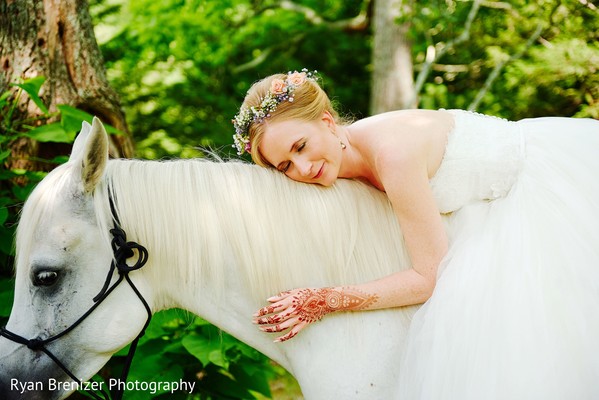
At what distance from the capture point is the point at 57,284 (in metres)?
2.10

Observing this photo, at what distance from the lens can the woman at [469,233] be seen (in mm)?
1878

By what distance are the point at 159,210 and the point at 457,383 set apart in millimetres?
1243

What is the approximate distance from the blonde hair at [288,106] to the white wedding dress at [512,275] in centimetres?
57

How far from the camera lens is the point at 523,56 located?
8.00 m

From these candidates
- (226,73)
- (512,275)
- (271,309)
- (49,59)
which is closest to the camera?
(512,275)

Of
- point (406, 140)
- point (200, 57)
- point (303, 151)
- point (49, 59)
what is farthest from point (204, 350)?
point (200, 57)

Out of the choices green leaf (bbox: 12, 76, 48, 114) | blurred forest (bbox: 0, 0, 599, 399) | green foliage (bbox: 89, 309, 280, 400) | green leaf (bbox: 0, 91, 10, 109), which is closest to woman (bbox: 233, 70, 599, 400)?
blurred forest (bbox: 0, 0, 599, 399)

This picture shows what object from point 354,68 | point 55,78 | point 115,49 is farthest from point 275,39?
point 55,78

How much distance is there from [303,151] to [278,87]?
298 millimetres

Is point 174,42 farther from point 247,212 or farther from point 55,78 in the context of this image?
point 247,212

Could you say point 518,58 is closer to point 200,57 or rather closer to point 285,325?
point 200,57

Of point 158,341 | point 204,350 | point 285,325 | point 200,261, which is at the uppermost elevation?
point 200,261

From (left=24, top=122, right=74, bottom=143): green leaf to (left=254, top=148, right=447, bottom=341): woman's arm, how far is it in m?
1.67

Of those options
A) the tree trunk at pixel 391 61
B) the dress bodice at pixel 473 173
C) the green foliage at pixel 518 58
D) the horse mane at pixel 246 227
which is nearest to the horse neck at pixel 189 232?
the horse mane at pixel 246 227
